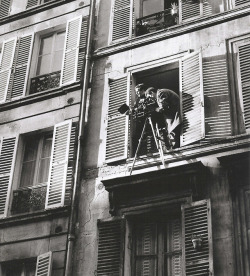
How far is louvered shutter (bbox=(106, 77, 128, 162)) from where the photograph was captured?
496 inches

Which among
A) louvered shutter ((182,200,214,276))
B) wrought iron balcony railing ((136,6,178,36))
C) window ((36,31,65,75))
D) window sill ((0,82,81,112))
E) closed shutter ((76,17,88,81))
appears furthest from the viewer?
window ((36,31,65,75))

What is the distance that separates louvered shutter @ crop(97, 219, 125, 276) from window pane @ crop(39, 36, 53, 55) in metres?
5.80

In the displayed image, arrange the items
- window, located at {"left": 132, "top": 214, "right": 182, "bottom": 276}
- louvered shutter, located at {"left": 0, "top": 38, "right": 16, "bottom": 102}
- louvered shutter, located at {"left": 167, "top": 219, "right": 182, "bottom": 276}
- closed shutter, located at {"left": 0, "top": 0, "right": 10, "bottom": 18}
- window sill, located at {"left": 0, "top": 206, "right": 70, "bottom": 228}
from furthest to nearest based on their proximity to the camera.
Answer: closed shutter, located at {"left": 0, "top": 0, "right": 10, "bottom": 18}, louvered shutter, located at {"left": 0, "top": 38, "right": 16, "bottom": 102}, window sill, located at {"left": 0, "top": 206, "right": 70, "bottom": 228}, window, located at {"left": 132, "top": 214, "right": 182, "bottom": 276}, louvered shutter, located at {"left": 167, "top": 219, "right": 182, "bottom": 276}

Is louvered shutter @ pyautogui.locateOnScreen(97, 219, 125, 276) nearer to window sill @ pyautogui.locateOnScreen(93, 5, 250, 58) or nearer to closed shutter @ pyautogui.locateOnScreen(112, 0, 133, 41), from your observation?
window sill @ pyautogui.locateOnScreen(93, 5, 250, 58)

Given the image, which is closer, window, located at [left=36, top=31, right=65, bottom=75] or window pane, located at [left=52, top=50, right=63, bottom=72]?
window pane, located at [left=52, top=50, right=63, bottom=72]

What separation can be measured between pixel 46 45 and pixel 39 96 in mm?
2049

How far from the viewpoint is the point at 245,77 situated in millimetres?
12156

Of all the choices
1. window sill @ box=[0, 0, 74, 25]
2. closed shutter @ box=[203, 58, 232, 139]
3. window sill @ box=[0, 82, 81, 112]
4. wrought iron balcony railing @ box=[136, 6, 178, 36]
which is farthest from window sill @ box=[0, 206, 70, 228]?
window sill @ box=[0, 0, 74, 25]

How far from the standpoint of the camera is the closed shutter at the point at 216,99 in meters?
11.8

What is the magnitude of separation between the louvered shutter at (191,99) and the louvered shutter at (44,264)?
3331mm

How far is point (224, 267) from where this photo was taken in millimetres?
10156

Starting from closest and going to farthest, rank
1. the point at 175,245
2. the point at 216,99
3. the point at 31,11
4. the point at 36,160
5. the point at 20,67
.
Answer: the point at 175,245 → the point at 216,99 → the point at 36,160 → the point at 20,67 → the point at 31,11

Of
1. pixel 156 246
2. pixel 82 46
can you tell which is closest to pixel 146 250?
pixel 156 246

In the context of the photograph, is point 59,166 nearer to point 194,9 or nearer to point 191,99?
point 191,99
